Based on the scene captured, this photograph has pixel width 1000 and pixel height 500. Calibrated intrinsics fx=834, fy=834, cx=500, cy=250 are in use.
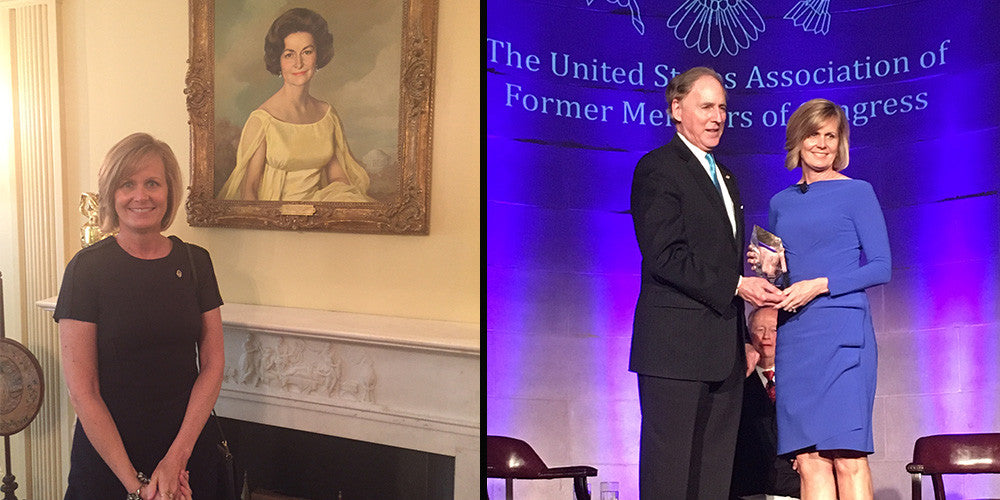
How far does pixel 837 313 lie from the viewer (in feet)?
9.21

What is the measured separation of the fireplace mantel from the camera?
3.13 meters

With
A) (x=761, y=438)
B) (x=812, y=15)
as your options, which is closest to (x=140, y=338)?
(x=761, y=438)

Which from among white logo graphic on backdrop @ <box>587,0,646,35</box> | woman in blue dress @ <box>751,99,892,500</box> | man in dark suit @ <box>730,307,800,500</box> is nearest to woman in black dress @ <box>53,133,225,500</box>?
white logo graphic on backdrop @ <box>587,0,646,35</box>

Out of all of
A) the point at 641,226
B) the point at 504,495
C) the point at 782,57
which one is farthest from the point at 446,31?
the point at 504,495

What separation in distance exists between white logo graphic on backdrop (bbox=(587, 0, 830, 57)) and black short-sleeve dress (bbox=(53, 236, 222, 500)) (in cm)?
197

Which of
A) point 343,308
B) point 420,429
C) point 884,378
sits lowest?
point 420,429

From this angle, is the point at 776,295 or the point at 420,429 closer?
the point at 776,295

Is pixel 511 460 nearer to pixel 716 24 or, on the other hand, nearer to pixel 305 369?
pixel 305 369

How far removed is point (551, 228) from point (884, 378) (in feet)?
4.29

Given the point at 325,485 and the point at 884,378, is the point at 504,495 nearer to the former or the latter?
the point at 325,485

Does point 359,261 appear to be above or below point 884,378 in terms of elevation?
above

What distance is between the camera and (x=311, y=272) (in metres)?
3.26

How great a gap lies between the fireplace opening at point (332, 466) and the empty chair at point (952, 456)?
5.55 ft

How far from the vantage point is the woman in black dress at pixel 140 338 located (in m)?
2.95
